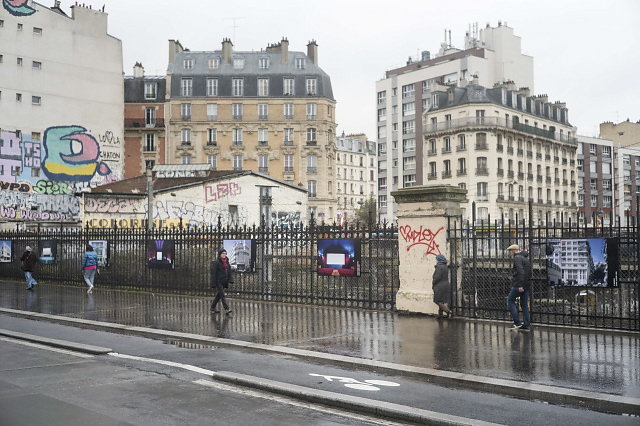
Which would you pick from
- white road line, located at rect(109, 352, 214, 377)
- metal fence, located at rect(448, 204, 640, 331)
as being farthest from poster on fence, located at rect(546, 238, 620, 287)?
white road line, located at rect(109, 352, 214, 377)

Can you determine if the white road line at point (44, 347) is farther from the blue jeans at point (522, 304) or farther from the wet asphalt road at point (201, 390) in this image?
the blue jeans at point (522, 304)

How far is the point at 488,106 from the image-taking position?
73062 mm

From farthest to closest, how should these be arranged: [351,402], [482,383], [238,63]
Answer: [238,63] < [482,383] < [351,402]

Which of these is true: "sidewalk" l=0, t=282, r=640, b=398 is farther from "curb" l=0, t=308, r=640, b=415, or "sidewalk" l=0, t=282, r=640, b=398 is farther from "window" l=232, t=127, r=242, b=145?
"window" l=232, t=127, r=242, b=145

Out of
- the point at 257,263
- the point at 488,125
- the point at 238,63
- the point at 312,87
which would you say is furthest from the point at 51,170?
the point at 488,125

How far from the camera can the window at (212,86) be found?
2933 inches

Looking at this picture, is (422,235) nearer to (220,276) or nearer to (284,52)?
(220,276)

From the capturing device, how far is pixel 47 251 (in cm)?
2556

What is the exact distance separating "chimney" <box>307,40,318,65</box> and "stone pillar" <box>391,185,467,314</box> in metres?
64.7

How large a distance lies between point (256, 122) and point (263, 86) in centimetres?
417

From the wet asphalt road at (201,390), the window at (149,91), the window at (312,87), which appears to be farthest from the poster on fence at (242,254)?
the window at (149,91)

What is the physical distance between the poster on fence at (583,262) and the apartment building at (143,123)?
63.6 m

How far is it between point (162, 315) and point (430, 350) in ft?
24.0

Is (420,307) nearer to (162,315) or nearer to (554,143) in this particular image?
(162,315)
